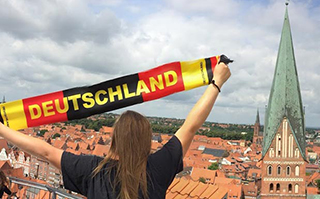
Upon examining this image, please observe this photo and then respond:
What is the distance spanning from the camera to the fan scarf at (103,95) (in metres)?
2.89

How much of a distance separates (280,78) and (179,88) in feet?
87.4

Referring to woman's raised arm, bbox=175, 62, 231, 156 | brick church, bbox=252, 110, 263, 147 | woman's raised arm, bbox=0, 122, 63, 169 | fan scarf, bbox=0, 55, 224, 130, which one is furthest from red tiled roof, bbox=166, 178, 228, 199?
brick church, bbox=252, 110, 263, 147

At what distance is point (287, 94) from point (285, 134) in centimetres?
303

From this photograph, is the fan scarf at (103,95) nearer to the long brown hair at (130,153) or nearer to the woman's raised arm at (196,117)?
the woman's raised arm at (196,117)

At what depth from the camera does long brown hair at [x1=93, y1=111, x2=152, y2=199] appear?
152cm

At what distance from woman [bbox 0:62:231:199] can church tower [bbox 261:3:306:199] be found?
1091 inches

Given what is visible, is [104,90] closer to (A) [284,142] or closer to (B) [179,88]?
(B) [179,88]

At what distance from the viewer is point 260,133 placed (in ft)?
345

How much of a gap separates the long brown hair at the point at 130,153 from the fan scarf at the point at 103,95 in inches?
50.1

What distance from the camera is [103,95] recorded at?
9.46 ft

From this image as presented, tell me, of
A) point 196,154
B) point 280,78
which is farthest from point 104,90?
point 196,154

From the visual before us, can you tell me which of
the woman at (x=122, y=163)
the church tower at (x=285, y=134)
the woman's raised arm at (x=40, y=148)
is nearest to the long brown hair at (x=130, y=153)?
the woman at (x=122, y=163)

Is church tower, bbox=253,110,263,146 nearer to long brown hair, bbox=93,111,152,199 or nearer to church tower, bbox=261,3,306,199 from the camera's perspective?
church tower, bbox=261,3,306,199

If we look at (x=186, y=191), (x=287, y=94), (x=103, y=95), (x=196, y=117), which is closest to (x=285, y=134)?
(x=287, y=94)
